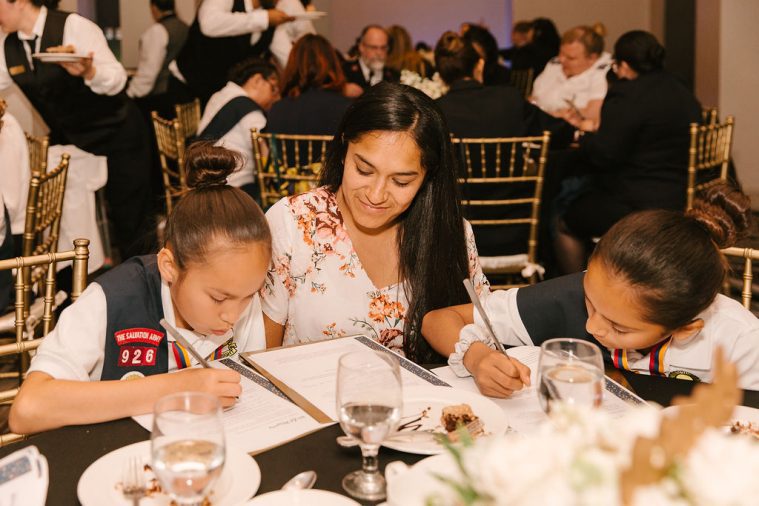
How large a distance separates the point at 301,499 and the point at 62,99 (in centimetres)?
365

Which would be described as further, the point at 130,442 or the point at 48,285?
the point at 48,285

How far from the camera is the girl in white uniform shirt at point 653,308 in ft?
4.90

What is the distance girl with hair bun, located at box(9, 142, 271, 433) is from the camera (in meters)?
1.45

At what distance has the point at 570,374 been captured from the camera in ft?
3.60

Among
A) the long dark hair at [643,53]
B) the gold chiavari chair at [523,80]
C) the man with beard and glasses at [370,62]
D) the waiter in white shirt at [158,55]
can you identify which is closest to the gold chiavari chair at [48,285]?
the long dark hair at [643,53]

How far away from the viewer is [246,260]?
1.55 metres

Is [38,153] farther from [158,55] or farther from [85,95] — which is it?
[158,55]

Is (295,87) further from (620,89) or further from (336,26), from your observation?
(336,26)

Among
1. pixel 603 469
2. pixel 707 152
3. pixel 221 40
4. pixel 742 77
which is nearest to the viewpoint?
pixel 603 469

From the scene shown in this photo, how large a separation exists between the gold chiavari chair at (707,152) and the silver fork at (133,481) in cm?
322

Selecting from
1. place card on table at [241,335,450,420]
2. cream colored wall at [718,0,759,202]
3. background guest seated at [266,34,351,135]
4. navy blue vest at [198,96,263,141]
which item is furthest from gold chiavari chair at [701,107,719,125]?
place card on table at [241,335,450,420]

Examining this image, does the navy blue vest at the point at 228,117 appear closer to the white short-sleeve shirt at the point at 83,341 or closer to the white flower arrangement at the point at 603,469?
the white short-sleeve shirt at the point at 83,341

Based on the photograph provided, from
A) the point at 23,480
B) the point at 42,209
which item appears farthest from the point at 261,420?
the point at 42,209

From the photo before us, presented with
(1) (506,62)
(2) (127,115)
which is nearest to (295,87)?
(2) (127,115)
